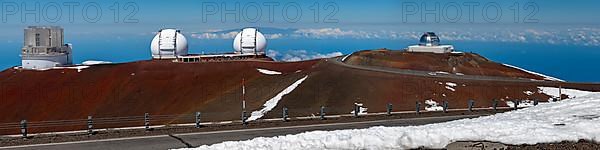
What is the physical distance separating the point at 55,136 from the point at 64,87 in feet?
137

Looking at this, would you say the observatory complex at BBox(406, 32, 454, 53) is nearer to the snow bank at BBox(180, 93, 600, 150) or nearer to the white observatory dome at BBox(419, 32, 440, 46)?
the white observatory dome at BBox(419, 32, 440, 46)

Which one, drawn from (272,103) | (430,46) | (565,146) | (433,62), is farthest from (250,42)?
(565,146)

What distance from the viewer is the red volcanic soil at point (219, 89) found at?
38.6 m

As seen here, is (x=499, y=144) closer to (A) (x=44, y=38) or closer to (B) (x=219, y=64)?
(B) (x=219, y=64)

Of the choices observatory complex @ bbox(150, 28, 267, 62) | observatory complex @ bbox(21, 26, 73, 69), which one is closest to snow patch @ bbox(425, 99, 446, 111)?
observatory complex @ bbox(150, 28, 267, 62)

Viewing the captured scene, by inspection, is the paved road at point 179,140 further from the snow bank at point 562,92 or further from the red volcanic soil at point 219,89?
the snow bank at point 562,92

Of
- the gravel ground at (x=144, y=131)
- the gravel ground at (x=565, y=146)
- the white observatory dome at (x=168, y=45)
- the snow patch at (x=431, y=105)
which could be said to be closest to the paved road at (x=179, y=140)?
the gravel ground at (x=144, y=131)

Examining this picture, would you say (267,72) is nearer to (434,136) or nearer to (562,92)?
(562,92)

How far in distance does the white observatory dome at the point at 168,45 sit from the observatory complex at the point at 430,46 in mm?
28210

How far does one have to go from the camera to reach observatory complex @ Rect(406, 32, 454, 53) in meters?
76.1

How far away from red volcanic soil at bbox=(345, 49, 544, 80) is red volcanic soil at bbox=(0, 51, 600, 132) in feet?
0.62

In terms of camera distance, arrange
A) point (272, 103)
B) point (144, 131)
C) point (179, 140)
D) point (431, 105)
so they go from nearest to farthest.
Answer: point (179, 140) → point (144, 131) → point (431, 105) → point (272, 103)

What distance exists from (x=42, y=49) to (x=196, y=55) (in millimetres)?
17719

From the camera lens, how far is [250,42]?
79.2m
